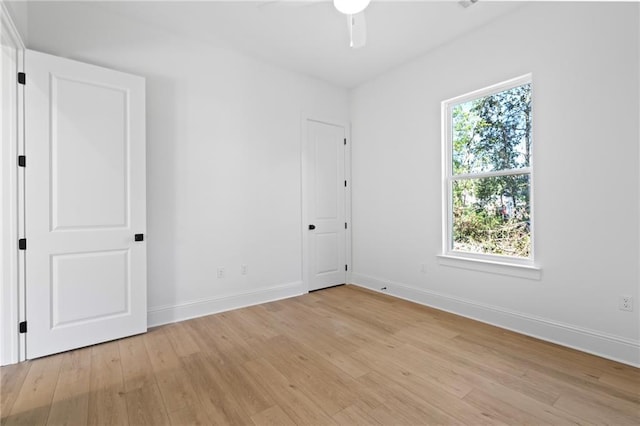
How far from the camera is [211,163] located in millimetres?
3328

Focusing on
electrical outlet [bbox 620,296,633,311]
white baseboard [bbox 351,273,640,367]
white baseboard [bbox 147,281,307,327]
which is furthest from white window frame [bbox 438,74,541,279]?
white baseboard [bbox 147,281,307,327]

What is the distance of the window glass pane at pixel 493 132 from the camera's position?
Result: 2.84 meters

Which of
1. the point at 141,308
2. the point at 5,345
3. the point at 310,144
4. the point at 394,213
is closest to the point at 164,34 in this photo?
Result: the point at 310,144

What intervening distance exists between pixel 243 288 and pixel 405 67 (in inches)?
131

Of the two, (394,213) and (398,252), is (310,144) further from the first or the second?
(398,252)

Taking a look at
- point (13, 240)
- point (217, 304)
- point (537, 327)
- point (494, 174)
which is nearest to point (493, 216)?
point (494, 174)

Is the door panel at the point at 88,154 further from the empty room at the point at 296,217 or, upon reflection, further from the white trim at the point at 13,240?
the white trim at the point at 13,240

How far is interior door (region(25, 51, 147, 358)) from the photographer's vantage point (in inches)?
91.5

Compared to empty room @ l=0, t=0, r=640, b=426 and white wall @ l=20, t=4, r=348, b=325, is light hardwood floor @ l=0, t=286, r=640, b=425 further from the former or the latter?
white wall @ l=20, t=4, r=348, b=325

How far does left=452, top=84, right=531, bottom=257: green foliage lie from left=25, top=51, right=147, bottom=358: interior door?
3.23 metres

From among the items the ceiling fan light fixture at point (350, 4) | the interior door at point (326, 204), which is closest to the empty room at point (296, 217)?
the ceiling fan light fixture at point (350, 4)

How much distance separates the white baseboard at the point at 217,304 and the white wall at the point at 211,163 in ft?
0.03

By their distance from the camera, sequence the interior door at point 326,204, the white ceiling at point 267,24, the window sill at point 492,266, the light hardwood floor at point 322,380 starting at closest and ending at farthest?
the light hardwood floor at point 322,380
the white ceiling at point 267,24
the window sill at point 492,266
the interior door at point 326,204

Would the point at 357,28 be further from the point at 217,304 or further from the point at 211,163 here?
the point at 217,304
